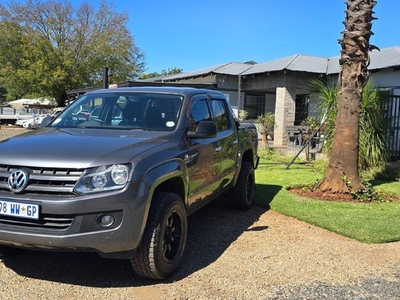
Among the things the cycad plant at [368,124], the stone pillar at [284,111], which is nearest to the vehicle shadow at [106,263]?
the cycad plant at [368,124]

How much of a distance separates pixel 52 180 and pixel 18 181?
0.94 ft

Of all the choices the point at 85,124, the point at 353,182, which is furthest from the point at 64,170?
the point at 353,182

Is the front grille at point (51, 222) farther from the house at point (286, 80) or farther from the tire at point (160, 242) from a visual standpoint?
the house at point (286, 80)

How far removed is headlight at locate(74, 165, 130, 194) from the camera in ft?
10.7

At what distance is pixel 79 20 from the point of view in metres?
33.7

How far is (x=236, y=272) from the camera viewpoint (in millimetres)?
4094

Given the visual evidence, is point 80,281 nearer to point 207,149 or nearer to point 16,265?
point 16,265

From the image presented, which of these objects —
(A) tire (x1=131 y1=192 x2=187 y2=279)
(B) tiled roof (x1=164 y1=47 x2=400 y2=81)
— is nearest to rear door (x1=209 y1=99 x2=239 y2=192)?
(A) tire (x1=131 y1=192 x2=187 y2=279)

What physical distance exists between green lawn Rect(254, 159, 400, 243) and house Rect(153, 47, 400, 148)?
6631 millimetres

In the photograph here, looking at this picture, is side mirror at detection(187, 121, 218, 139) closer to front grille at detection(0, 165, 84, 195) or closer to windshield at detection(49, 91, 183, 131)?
windshield at detection(49, 91, 183, 131)

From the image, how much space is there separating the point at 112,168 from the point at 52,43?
3293 cm

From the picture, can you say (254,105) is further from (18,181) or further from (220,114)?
(18,181)

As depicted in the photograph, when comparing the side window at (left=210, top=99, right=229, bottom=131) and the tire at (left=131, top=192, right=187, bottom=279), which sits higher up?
the side window at (left=210, top=99, right=229, bottom=131)

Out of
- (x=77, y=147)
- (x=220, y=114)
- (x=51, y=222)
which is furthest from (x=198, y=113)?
(x=51, y=222)
